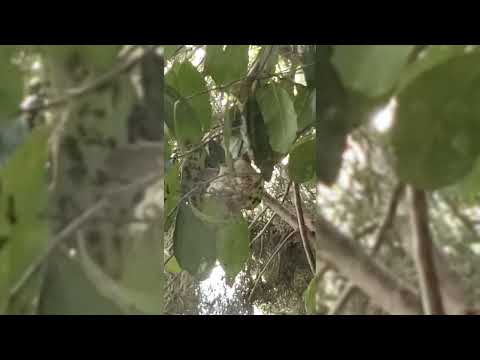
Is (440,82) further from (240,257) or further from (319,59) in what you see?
(240,257)

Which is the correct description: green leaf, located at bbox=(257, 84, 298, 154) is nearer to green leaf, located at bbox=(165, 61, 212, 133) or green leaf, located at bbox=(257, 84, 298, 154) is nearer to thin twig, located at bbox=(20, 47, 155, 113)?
green leaf, located at bbox=(165, 61, 212, 133)

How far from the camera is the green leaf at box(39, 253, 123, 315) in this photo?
0.48 meters

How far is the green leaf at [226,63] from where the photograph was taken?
0.61 meters

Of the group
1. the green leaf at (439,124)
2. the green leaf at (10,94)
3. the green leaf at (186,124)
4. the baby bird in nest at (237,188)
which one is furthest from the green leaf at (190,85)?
the green leaf at (439,124)

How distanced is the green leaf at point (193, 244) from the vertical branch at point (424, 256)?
33 centimetres

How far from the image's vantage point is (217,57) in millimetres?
625

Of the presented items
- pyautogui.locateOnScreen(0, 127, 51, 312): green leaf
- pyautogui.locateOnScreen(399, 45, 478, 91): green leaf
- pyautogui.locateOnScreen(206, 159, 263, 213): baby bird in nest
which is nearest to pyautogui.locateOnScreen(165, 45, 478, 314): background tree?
pyautogui.locateOnScreen(399, 45, 478, 91): green leaf

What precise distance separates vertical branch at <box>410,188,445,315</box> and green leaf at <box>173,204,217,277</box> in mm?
332

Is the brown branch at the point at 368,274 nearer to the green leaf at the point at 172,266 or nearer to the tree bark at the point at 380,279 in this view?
the tree bark at the point at 380,279

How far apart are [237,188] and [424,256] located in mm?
375

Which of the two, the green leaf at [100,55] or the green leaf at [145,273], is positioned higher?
the green leaf at [100,55]

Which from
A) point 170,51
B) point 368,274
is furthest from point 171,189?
point 368,274
